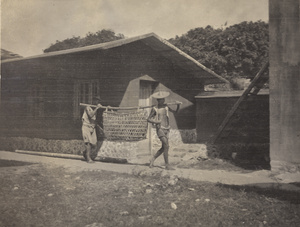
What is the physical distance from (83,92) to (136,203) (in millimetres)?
6398

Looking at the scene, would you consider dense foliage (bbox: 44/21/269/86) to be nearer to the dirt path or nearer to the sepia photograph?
the sepia photograph

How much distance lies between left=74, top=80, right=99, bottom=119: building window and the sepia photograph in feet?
0.13

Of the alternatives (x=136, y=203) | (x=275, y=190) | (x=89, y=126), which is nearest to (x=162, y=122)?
(x=89, y=126)

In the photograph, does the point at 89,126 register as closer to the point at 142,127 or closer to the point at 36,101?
the point at 142,127

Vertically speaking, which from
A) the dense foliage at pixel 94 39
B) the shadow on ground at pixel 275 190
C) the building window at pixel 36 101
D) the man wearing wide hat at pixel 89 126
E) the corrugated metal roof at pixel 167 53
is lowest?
the shadow on ground at pixel 275 190

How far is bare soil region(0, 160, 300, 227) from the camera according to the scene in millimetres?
3666

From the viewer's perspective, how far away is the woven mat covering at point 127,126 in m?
7.32

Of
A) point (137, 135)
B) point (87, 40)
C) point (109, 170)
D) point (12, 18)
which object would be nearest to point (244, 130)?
point (137, 135)

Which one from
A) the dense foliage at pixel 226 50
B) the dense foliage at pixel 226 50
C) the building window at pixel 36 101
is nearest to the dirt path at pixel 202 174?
the building window at pixel 36 101

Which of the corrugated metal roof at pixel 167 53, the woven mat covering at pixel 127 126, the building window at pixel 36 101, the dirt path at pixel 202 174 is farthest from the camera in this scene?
the building window at pixel 36 101

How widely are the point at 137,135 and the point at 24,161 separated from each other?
3.55 meters

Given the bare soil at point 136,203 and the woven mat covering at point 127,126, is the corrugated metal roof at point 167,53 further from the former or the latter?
the bare soil at point 136,203

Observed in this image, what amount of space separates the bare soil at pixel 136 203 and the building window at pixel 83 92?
4214 millimetres

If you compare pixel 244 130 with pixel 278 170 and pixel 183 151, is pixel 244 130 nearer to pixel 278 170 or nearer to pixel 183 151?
pixel 183 151
